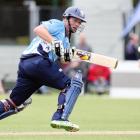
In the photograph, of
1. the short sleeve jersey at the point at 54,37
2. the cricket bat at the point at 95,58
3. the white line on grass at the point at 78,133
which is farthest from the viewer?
the white line on grass at the point at 78,133

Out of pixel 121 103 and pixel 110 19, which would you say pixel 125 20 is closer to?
pixel 110 19

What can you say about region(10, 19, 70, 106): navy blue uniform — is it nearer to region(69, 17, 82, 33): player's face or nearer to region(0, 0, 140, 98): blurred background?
region(69, 17, 82, 33): player's face

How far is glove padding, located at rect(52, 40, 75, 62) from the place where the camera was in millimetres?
10555

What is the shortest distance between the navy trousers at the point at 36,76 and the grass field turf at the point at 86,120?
0.63 m

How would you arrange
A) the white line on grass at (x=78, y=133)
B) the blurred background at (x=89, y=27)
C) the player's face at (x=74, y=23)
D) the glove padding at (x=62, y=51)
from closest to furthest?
the glove padding at (x=62, y=51) < the player's face at (x=74, y=23) < the white line on grass at (x=78, y=133) < the blurred background at (x=89, y=27)

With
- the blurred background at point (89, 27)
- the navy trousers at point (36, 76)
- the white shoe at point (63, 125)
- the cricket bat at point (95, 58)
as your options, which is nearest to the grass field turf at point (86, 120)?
the white shoe at point (63, 125)

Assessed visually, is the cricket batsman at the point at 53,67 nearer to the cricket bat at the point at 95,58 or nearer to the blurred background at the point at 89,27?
the cricket bat at the point at 95,58

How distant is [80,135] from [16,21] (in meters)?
14.9

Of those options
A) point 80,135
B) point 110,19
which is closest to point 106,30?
point 110,19

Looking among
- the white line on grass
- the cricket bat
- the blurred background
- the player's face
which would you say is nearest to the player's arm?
the player's face

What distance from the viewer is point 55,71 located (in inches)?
426

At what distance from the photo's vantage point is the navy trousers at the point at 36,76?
10766 millimetres

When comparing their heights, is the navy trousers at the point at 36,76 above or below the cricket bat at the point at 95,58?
below

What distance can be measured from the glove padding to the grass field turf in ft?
3.50
